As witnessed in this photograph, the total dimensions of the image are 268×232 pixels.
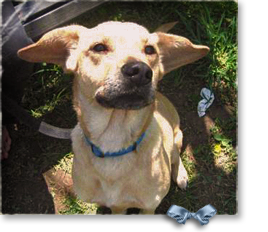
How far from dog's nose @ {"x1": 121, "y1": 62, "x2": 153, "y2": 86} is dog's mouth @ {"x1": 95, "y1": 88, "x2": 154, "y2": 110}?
8 cm

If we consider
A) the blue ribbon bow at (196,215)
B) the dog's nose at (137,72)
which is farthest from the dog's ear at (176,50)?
the blue ribbon bow at (196,215)

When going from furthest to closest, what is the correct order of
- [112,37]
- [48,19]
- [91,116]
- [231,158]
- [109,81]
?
[231,158], [48,19], [91,116], [112,37], [109,81]

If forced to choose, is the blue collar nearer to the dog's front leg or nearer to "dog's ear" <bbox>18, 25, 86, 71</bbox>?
"dog's ear" <bbox>18, 25, 86, 71</bbox>

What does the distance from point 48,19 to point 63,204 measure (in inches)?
70.5

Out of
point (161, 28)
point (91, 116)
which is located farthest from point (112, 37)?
point (161, 28)

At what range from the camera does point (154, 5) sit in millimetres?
3551

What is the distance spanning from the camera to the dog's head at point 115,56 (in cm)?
197

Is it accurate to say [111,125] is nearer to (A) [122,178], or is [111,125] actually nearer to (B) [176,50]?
(A) [122,178]

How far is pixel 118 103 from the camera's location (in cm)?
201

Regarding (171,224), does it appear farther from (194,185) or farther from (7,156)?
(7,156)

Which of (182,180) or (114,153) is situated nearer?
(114,153)

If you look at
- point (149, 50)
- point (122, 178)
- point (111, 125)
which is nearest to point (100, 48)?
point (149, 50)

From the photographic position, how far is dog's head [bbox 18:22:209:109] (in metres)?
1.97

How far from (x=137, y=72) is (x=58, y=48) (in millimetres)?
746
